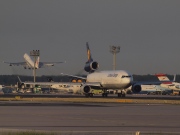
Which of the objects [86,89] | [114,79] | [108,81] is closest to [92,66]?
[86,89]

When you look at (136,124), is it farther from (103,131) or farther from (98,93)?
(98,93)

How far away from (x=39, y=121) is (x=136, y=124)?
6.87 m

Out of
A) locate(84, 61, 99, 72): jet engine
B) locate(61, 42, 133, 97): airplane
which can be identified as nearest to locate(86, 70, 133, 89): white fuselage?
locate(61, 42, 133, 97): airplane

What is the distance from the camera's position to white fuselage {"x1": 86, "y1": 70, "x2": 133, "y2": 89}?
124m

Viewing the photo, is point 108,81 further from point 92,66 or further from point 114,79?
point 92,66

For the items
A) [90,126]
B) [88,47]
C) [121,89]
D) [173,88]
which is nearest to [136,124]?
[90,126]

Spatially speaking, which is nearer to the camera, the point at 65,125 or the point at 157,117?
the point at 65,125

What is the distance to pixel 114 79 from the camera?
410 feet

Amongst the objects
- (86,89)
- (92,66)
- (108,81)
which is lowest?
(86,89)

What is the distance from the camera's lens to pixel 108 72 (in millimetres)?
130250

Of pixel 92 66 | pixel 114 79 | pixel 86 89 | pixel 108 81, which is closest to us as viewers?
pixel 114 79

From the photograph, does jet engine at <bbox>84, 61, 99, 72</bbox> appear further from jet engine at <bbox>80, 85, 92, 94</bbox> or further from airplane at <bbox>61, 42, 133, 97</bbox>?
jet engine at <bbox>80, 85, 92, 94</bbox>

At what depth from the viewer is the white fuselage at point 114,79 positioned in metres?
124

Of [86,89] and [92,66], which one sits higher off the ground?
[92,66]
